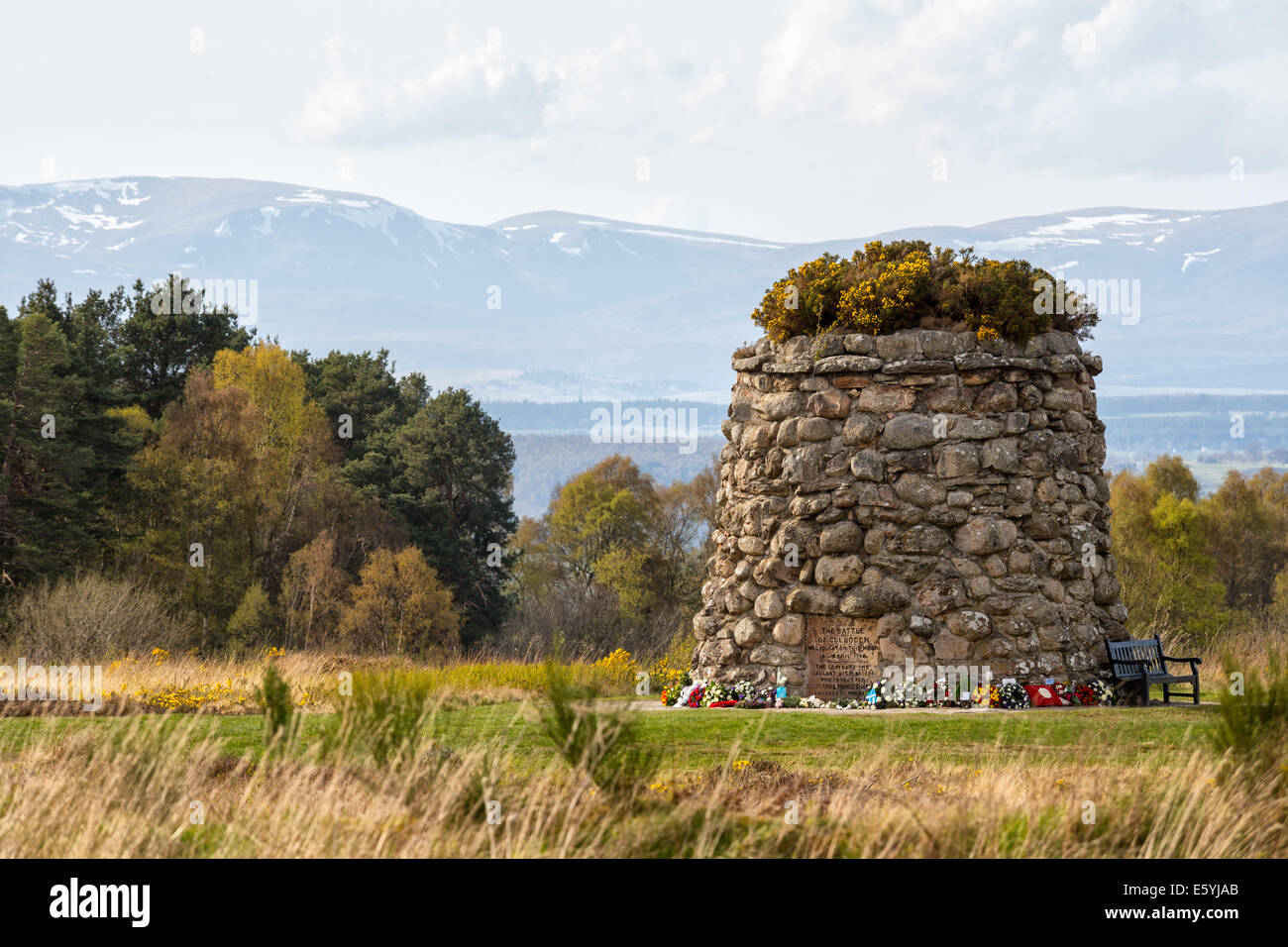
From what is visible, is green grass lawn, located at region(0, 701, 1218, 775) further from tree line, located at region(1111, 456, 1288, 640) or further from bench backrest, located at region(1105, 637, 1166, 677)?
tree line, located at region(1111, 456, 1288, 640)

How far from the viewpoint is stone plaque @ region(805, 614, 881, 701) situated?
556 inches

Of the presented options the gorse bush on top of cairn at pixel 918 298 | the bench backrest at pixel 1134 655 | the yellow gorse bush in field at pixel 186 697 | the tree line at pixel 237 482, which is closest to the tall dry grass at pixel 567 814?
the yellow gorse bush in field at pixel 186 697

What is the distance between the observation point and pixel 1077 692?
13.9 metres

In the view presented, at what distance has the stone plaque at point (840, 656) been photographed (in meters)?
14.1

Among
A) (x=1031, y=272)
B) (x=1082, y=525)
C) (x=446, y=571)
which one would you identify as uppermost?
(x=1031, y=272)

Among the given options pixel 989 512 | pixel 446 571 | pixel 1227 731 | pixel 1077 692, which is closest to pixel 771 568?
pixel 989 512

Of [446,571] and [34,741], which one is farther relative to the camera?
[446,571]

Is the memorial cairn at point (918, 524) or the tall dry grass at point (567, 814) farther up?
the memorial cairn at point (918, 524)

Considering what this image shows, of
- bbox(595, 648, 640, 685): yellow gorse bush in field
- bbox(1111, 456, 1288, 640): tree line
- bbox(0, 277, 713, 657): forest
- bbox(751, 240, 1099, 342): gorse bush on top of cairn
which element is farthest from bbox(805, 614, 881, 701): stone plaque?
bbox(1111, 456, 1288, 640): tree line

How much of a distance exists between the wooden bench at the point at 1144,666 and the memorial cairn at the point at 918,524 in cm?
20

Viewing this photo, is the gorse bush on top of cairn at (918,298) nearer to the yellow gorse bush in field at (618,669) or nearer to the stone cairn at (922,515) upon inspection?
the stone cairn at (922,515)
